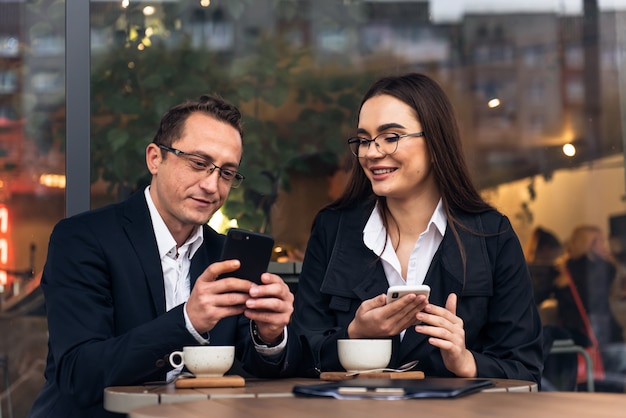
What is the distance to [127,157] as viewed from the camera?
17.3 ft

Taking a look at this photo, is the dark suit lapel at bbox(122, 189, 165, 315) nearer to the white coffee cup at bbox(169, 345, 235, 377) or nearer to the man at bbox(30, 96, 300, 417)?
the man at bbox(30, 96, 300, 417)

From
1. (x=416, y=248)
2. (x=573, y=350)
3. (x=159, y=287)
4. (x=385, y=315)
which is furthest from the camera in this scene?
(x=573, y=350)

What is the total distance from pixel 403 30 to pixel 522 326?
3984 mm

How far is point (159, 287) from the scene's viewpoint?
2.60 metres

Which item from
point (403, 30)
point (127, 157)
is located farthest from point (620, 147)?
point (127, 157)

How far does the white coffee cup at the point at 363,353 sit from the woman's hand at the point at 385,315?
77 millimetres

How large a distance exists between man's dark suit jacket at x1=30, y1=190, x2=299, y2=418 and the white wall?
398cm

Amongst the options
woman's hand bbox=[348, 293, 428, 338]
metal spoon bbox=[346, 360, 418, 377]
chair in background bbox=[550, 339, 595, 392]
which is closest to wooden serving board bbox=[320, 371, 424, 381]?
metal spoon bbox=[346, 360, 418, 377]

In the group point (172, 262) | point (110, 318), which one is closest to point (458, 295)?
point (172, 262)

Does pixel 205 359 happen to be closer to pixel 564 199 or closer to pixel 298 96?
pixel 298 96

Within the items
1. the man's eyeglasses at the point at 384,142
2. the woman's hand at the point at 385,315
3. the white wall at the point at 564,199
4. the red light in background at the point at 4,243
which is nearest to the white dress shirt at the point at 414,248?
the man's eyeglasses at the point at 384,142

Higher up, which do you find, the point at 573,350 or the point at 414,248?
the point at 414,248

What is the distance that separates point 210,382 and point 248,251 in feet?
0.99

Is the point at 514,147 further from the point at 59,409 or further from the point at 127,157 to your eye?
the point at 59,409
